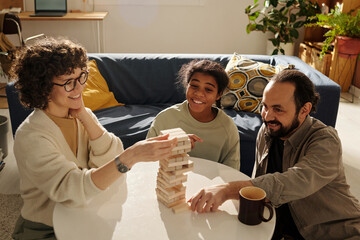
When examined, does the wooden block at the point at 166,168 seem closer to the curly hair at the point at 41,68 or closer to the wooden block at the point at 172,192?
the wooden block at the point at 172,192

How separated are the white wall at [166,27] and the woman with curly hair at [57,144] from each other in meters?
4.55

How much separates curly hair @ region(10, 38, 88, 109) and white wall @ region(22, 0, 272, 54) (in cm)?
458

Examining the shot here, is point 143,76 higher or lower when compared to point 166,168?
lower

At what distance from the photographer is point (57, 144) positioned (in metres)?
1.29

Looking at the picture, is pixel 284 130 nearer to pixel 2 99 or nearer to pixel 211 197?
pixel 211 197

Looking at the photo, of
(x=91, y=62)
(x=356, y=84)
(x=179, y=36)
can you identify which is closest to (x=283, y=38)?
(x=356, y=84)

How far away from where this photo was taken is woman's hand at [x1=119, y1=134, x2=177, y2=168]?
1.13 m

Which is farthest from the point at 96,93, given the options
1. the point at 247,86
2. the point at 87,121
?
the point at 87,121

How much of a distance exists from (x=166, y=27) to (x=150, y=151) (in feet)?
16.2

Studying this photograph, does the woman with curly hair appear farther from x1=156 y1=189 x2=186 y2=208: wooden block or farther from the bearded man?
the bearded man

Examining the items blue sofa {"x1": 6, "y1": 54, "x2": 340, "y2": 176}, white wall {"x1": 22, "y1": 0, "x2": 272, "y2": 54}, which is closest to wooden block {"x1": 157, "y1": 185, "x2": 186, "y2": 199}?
blue sofa {"x1": 6, "y1": 54, "x2": 340, "y2": 176}

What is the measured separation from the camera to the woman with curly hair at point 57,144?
1.18 metres

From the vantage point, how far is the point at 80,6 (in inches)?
220

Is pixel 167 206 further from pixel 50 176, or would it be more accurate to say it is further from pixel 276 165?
pixel 276 165
